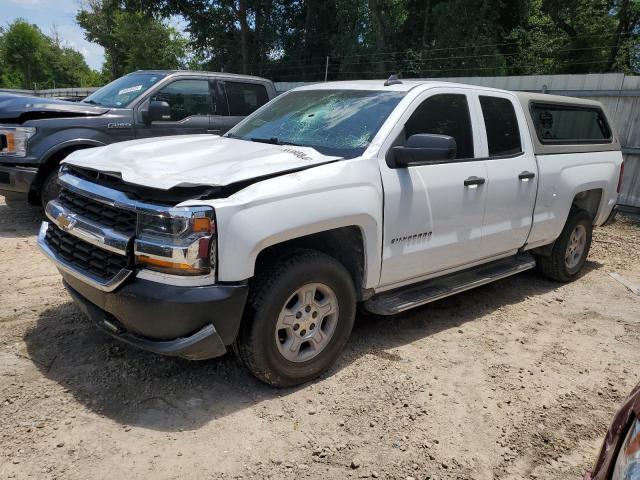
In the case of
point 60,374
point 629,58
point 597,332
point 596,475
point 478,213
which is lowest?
point 597,332

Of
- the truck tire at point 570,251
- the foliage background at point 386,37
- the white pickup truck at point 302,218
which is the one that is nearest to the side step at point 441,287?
the white pickup truck at point 302,218

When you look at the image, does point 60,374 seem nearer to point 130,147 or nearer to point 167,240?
point 167,240

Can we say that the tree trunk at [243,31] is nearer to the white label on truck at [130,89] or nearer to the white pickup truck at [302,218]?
the white label on truck at [130,89]

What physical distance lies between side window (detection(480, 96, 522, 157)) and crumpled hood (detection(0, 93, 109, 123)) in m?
4.64

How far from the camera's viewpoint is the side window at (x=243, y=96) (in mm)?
7750

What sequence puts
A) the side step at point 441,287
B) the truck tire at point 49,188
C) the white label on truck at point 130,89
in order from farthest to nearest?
the white label on truck at point 130,89 → the truck tire at point 49,188 → the side step at point 441,287

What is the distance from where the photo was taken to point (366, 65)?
2489 cm

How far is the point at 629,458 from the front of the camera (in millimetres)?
1507

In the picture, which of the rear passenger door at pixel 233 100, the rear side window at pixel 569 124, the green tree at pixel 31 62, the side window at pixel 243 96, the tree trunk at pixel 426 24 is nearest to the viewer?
the rear side window at pixel 569 124

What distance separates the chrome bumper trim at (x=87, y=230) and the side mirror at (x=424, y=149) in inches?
71.0

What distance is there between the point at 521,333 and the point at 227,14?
98.2 ft

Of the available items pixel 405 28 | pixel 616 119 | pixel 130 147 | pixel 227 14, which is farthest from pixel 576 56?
pixel 130 147

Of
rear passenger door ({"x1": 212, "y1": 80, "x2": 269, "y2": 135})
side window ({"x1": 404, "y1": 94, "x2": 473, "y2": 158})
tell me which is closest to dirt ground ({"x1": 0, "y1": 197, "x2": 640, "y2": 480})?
side window ({"x1": 404, "y1": 94, "x2": 473, "y2": 158})

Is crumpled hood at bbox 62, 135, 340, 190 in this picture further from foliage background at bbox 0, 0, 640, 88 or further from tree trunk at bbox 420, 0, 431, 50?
tree trunk at bbox 420, 0, 431, 50
